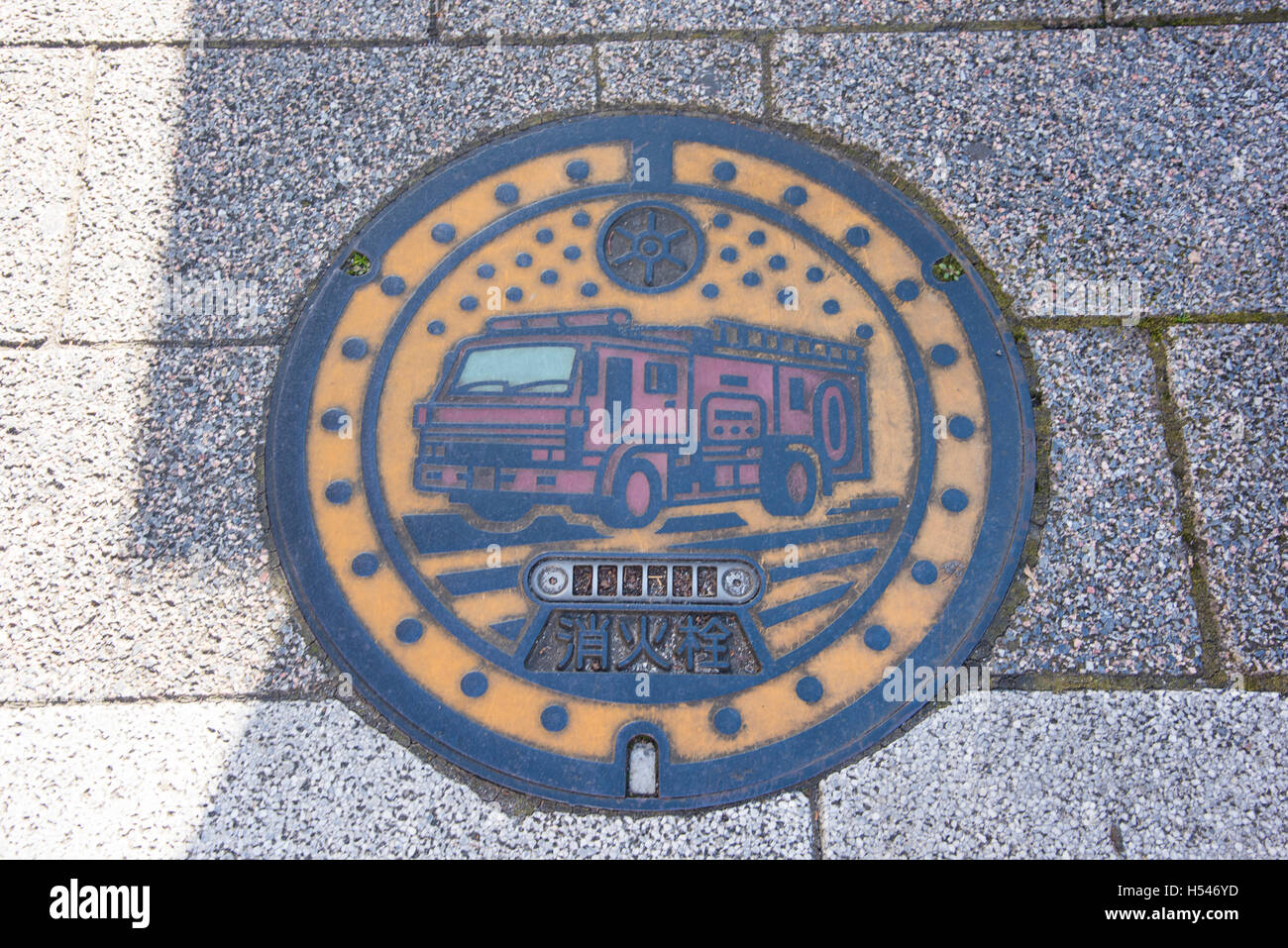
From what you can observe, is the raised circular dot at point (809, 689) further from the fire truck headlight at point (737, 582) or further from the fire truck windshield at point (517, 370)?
the fire truck windshield at point (517, 370)

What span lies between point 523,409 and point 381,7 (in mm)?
1377

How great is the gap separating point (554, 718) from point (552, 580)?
32 centimetres

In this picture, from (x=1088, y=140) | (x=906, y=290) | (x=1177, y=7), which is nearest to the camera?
(x=906, y=290)

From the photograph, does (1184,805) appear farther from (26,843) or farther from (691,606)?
(26,843)

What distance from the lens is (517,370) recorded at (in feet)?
7.39

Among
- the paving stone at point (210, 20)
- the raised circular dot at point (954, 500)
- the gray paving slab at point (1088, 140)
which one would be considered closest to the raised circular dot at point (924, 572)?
the raised circular dot at point (954, 500)

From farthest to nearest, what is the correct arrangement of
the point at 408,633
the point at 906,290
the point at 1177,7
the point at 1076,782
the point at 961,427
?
1. the point at 1177,7
2. the point at 906,290
3. the point at 961,427
4. the point at 408,633
5. the point at 1076,782

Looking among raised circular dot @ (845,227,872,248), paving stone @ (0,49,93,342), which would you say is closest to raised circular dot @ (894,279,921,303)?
raised circular dot @ (845,227,872,248)

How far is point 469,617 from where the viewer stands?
2.12m

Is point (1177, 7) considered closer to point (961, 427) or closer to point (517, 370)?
point (961, 427)

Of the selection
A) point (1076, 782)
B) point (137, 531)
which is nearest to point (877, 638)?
point (1076, 782)

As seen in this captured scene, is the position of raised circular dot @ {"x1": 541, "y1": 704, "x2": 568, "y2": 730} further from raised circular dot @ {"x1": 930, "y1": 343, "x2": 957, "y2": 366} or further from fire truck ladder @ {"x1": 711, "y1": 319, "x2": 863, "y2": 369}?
raised circular dot @ {"x1": 930, "y1": 343, "x2": 957, "y2": 366}

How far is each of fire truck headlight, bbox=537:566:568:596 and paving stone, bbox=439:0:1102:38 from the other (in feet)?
5.22

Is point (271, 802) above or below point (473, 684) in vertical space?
below
